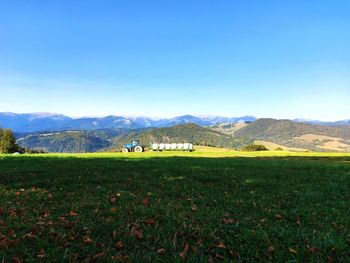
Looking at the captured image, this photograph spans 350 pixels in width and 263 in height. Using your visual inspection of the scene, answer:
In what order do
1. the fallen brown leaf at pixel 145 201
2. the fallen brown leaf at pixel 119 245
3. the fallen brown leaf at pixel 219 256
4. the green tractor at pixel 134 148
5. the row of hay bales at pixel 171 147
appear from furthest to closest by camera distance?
the row of hay bales at pixel 171 147, the green tractor at pixel 134 148, the fallen brown leaf at pixel 145 201, the fallen brown leaf at pixel 119 245, the fallen brown leaf at pixel 219 256

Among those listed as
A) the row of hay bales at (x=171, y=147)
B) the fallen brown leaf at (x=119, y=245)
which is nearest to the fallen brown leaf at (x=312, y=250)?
the fallen brown leaf at (x=119, y=245)

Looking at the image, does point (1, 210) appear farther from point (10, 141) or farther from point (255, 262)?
Result: point (10, 141)

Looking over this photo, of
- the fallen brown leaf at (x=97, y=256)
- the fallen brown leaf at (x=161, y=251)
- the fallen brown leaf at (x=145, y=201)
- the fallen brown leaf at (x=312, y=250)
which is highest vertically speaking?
the fallen brown leaf at (x=97, y=256)

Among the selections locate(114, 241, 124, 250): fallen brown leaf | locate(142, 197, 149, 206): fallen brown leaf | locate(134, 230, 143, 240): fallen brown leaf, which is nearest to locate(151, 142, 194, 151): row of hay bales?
locate(142, 197, 149, 206): fallen brown leaf

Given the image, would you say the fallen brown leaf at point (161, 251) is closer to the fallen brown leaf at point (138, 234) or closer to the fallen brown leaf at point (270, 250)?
the fallen brown leaf at point (138, 234)

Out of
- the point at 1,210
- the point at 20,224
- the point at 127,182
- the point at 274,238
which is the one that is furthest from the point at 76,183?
the point at 274,238

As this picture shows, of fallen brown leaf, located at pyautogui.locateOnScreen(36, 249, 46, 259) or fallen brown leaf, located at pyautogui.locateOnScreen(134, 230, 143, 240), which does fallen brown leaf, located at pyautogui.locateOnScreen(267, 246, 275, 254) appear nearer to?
fallen brown leaf, located at pyautogui.locateOnScreen(134, 230, 143, 240)

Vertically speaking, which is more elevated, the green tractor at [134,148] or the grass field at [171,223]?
the grass field at [171,223]

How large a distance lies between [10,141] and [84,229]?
105 meters

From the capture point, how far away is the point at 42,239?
227 inches

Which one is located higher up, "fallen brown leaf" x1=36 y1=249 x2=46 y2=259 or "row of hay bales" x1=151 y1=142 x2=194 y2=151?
"fallen brown leaf" x1=36 y1=249 x2=46 y2=259

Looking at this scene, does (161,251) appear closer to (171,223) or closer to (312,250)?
(171,223)

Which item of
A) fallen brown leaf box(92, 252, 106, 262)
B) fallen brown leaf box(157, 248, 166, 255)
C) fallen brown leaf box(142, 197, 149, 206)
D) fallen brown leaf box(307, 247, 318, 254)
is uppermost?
fallen brown leaf box(92, 252, 106, 262)

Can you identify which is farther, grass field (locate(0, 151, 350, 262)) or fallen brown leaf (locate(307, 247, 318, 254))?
fallen brown leaf (locate(307, 247, 318, 254))
